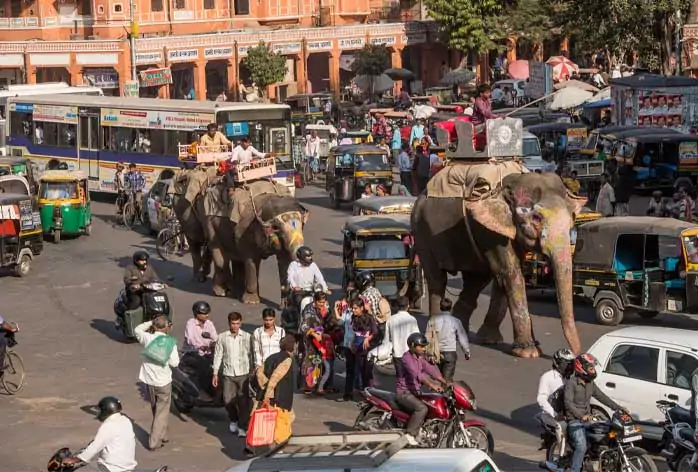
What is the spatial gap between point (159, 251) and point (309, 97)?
96.7 feet

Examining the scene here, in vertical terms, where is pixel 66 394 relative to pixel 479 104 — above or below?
below

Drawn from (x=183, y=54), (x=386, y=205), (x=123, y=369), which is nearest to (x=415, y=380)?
(x=123, y=369)

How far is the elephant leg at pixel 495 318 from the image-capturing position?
826 inches

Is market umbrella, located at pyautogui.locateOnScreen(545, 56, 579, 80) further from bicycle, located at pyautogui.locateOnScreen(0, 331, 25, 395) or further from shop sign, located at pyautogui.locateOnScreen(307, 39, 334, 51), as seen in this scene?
bicycle, located at pyautogui.locateOnScreen(0, 331, 25, 395)

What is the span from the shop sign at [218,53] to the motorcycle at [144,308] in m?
44.3

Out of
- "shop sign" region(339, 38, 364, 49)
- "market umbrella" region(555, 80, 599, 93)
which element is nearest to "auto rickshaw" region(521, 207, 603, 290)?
"market umbrella" region(555, 80, 599, 93)

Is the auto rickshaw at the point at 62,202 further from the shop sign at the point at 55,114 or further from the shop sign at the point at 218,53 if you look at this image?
the shop sign at the point at 218,53

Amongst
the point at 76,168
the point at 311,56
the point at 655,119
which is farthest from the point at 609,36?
the point at 311,56

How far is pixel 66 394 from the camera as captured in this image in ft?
62.2

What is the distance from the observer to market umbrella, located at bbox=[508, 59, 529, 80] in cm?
6001

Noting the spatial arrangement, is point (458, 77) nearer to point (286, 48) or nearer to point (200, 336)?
point (286, 48)

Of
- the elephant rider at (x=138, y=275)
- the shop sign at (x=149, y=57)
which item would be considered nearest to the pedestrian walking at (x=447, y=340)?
the elephant rider at (x=138, y=275)

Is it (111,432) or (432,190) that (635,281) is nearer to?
(432,190)

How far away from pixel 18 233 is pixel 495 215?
38.2 feet
